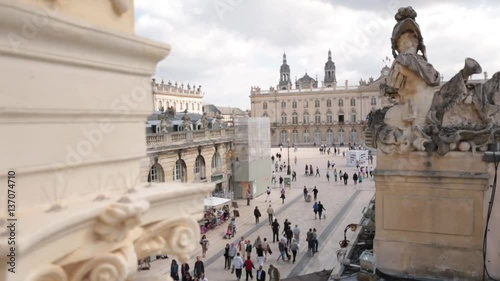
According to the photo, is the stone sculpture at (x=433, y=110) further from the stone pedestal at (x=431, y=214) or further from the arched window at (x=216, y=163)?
the arched window at (x=216, y=163)

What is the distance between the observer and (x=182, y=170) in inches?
992

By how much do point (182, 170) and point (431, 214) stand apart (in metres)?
20.7

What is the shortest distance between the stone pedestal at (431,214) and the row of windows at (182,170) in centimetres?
1516

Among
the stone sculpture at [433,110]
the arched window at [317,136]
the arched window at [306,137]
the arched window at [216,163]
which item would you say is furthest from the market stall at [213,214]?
the arched window at [306,137]

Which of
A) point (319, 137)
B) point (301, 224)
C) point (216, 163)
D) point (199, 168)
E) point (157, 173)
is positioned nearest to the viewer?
point (301, 224)

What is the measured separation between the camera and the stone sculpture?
5.15 metres

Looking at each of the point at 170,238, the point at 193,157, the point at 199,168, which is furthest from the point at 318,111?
the point at 170,238

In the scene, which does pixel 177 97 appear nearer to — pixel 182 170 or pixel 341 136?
pixel 341 136

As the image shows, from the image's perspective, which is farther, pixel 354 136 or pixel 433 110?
pixel 354 136

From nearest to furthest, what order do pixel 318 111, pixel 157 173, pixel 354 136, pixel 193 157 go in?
1. pixel 157 173
2. pixel 193 157
3. pixel 354 136
4. pixel 318 111

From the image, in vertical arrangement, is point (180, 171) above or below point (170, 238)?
below

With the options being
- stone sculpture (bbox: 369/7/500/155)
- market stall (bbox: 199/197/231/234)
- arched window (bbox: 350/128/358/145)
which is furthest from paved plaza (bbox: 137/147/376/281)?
arched window (bbox: 350/128/358/145)

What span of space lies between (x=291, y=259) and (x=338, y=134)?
252ft

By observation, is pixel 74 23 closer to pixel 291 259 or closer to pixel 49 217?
pixel 49 217
